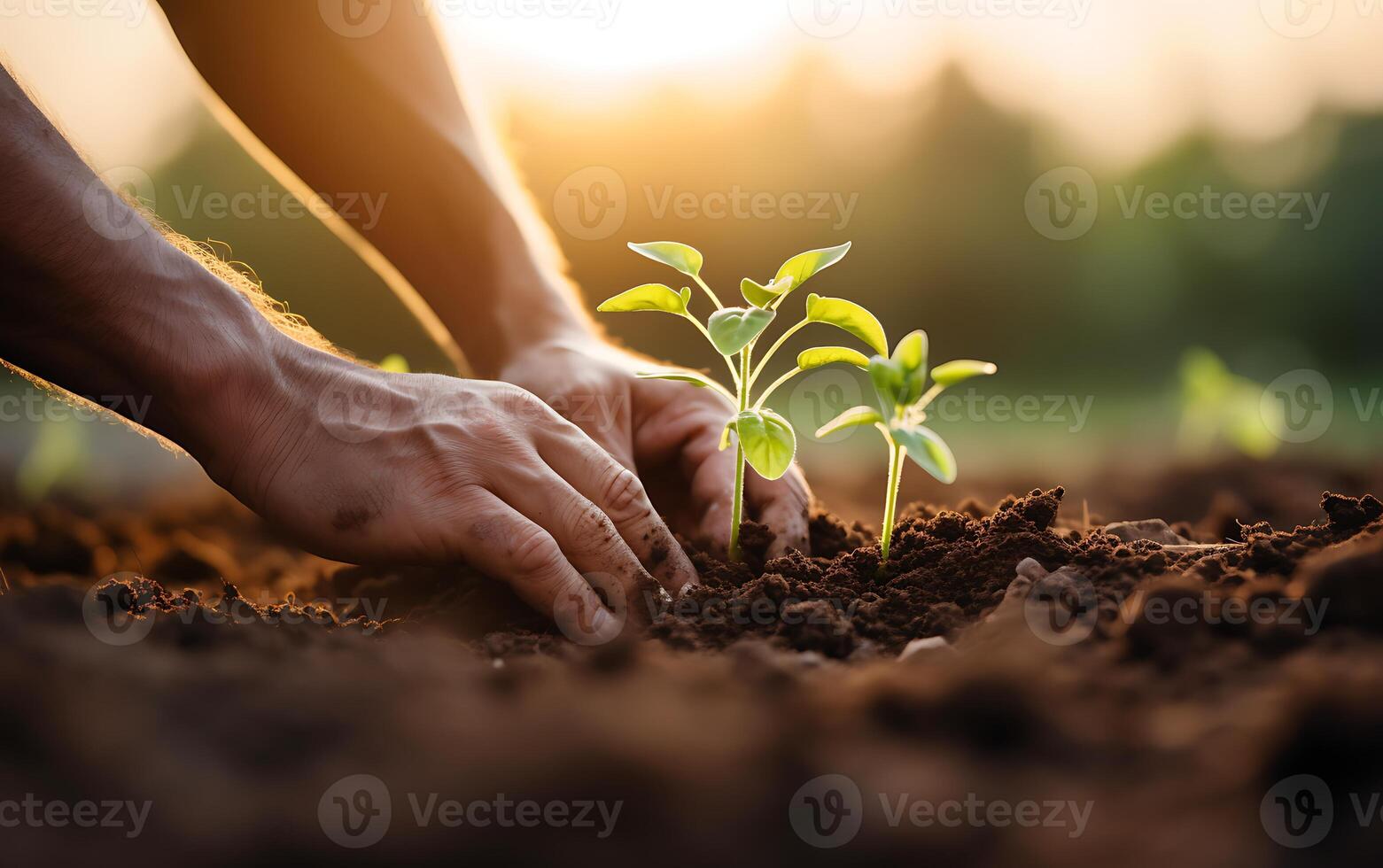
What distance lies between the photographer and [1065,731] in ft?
2.49

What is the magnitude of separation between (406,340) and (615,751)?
285 inches

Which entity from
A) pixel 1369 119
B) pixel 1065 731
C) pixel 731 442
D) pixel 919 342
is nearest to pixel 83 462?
pixel 731 442

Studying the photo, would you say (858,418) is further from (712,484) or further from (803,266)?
(712,484)

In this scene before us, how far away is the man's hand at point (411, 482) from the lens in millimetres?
1391

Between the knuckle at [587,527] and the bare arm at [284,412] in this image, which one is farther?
the knuckle at [587,527]

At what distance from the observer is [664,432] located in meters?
1.97

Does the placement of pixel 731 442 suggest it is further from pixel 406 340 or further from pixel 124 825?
pixel 406 340

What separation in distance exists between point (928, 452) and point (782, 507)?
569 millimetres

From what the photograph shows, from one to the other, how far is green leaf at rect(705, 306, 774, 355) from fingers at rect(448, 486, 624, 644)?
0.42m

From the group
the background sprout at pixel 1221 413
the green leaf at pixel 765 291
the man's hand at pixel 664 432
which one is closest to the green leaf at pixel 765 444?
the green leaf at pixel 765 291

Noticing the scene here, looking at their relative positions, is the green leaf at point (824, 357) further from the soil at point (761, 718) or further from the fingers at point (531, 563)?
the fingers at point (531, 563)

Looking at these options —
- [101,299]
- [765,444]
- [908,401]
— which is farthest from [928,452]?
[101,299]

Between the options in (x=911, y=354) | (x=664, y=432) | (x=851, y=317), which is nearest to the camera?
(x=911, y=354)

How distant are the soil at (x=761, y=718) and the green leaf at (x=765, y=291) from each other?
0.54 meters
